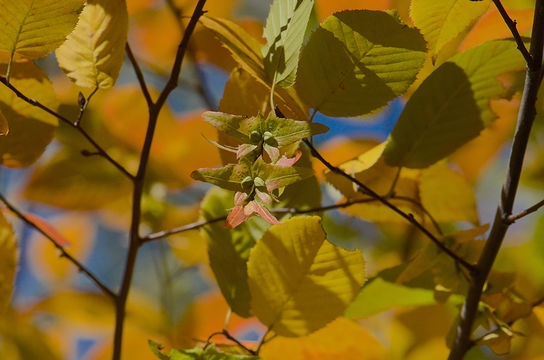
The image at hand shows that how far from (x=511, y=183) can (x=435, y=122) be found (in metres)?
0.10

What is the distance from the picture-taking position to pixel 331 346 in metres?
0.60

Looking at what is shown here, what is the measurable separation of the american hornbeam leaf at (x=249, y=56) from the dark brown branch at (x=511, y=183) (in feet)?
0.46

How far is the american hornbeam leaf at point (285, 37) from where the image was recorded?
15.3 inches

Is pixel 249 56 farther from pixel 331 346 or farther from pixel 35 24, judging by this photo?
pixel 331 346

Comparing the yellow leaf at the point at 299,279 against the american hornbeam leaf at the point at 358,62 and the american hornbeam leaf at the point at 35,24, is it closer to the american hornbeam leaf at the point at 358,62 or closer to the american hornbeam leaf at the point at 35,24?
the american hornbeam leaf at the point at 358,62

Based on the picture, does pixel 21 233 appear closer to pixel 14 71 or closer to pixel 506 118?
pixel 14 71

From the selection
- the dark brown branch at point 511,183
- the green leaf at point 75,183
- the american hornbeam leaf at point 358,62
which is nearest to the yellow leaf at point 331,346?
the dark brown branch at point 511,183

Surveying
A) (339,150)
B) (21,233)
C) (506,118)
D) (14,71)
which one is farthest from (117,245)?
(14,71)

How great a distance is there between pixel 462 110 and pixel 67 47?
0.32 m

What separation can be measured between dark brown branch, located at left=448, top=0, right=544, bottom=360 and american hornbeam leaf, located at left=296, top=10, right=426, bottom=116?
7cm

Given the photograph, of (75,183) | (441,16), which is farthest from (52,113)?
(75,183)

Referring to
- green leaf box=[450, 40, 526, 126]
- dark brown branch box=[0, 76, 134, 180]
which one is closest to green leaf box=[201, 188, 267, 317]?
dark brown branch box=[0, 76, 134, 180]

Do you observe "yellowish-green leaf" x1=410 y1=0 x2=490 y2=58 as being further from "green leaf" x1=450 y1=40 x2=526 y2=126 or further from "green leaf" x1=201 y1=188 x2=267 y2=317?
"green leaf" x1=201 y1=188 x2=267 y2=317

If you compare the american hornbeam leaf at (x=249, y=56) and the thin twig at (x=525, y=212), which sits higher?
the american hornbeam leaf at (x=249, y=56)
